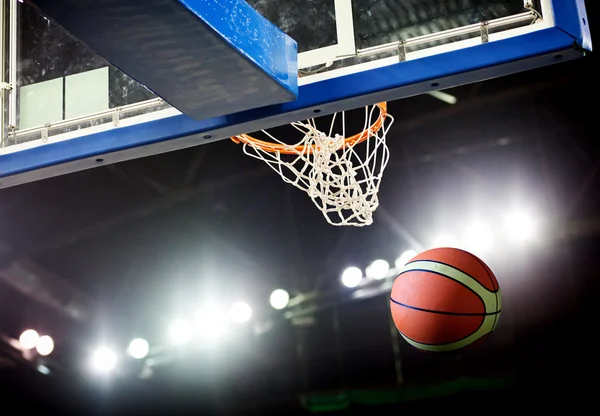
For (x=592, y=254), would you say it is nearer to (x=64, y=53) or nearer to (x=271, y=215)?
(x=271, y=215)

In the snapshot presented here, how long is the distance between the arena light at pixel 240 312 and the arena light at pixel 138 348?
53cm

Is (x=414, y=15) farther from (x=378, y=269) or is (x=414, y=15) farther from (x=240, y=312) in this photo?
(x=240, y=312)

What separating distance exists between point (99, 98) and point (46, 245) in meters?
3.06

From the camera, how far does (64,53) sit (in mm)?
1853

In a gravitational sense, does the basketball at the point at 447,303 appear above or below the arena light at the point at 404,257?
below

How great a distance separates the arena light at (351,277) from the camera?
4285 mm

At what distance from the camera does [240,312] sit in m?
4.42

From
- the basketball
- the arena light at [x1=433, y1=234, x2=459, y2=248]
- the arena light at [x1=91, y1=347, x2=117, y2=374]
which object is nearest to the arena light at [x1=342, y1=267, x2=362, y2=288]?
the arena light at [x1=433, y1=234, x2=459, y2=248]

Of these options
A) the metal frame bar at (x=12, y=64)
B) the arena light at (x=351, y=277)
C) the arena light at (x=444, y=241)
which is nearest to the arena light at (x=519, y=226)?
the arena light at (x=444, y=241)

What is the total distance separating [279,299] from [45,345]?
1397 millimetres

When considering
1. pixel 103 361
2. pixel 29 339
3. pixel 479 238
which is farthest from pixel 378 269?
pixel 29 339

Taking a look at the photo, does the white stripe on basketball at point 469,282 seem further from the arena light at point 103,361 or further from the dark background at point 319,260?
the arena light at point 103,361

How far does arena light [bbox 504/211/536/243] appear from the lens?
4.04m

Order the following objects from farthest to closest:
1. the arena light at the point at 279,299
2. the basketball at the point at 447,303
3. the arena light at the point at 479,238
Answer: the arena light at the point at 279,299
the arena light at the point at 479,238
the basketball at the point at 447,303
